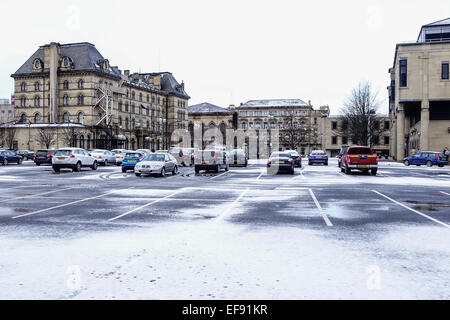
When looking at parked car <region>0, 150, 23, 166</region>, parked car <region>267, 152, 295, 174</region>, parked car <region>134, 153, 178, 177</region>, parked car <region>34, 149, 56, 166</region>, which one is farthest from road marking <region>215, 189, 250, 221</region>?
parked car <region>0, 150, 23, 166</region>

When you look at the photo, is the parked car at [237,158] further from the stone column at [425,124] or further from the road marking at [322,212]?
the stone column at [425,124]

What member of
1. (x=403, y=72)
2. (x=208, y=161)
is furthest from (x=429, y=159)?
(x=208, y=161)

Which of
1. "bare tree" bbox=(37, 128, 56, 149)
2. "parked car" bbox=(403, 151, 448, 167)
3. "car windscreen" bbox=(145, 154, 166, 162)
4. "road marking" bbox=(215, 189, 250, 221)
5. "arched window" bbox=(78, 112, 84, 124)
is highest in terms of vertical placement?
"arched window" bbox=(78, 112, 84, 124)

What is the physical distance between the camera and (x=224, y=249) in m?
7.33

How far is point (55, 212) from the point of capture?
38.3 feet

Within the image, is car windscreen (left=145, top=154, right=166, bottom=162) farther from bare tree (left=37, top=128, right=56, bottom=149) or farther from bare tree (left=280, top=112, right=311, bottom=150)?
bare tree (left=280, top=112, right=311, bottom=150)

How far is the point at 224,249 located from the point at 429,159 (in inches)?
1613

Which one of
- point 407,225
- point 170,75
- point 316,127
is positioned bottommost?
point 407,225

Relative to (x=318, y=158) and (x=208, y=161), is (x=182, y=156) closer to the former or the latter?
(x=208, y=161)

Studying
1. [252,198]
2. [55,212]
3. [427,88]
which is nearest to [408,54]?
[427,88]

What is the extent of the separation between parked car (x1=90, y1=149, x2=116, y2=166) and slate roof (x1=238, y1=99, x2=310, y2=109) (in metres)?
75.2

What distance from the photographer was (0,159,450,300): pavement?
5.20 meters
